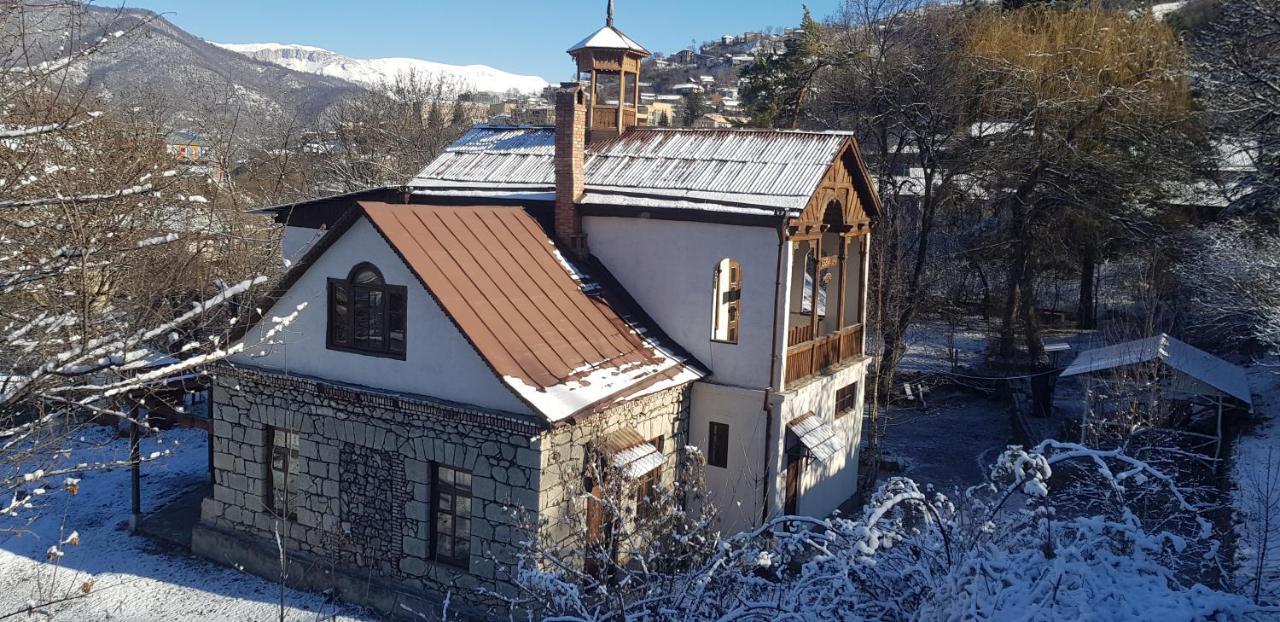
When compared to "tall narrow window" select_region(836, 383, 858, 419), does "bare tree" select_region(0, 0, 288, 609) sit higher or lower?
higher

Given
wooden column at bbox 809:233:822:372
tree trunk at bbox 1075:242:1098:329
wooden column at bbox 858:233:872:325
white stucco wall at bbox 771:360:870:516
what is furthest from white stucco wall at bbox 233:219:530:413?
tree trunk at bbox 1075:242:1098:329

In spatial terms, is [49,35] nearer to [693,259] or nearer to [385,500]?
[385,500]

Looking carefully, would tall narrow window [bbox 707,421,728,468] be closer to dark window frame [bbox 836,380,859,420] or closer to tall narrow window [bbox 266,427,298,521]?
dark window frame [bbox 836,380,859,420]

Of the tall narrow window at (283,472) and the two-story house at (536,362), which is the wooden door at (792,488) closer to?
the two-story house at (536,362)

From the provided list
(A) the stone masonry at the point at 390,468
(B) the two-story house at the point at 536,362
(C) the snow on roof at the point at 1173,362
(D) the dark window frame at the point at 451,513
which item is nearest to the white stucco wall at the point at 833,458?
(B) the two-story house at the point at 536,362

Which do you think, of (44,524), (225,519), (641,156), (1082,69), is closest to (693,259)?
(641,156)

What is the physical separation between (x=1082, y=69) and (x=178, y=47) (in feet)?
213

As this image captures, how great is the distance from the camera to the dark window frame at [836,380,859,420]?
16.8m

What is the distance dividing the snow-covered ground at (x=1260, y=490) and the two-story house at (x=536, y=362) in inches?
227

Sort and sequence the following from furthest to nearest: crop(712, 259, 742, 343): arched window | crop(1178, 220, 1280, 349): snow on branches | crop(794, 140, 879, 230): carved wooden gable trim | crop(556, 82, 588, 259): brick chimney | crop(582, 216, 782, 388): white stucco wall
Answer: crop(1178, 220, 1280, 349): snow on branches
crop(712, 259, 742, 343): arched window
crop(556, 82, 588, 259): brick chimney
crop(794, 140, 879, 230): carved wooden gable trim
crop(582, 216, 782, 388): white stucco wall

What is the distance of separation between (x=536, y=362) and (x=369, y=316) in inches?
100

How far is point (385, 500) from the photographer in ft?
40.6

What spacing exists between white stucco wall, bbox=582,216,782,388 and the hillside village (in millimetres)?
51

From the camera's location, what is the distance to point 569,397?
1143 cm
